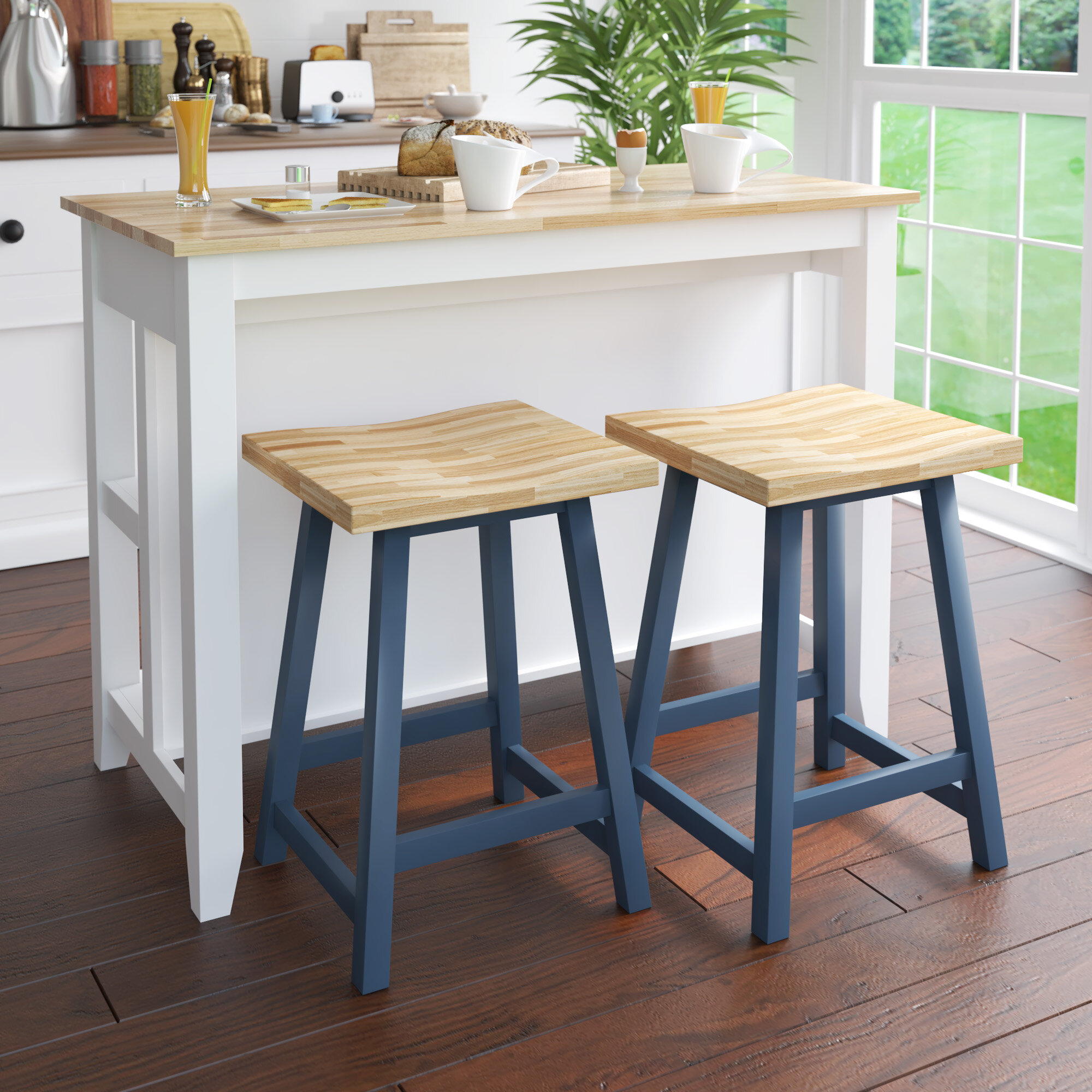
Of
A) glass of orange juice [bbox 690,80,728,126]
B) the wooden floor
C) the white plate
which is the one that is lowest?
the wooden floor

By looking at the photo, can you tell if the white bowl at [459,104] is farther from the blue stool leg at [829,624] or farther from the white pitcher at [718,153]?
the blue stool leg at [829,624]

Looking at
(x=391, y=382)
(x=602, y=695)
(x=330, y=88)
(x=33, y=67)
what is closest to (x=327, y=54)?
(x=330, y=88)

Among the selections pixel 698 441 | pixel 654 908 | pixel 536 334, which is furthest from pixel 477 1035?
pixel 536 334

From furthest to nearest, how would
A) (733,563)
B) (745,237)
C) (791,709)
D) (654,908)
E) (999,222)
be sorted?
(999,222) → (733,563) → (745,237) → (654,908) → (791,709)

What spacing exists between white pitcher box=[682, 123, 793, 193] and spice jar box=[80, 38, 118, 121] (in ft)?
7.56

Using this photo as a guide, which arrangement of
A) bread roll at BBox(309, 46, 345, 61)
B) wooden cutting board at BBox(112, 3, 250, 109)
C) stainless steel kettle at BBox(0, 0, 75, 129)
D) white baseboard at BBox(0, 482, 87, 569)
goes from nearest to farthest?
1. white baseboard at BBox(0, 482, 87, 569)
2. stainless steel kettle at BBox(0, 0, 75, 129)
3. wooden cutting board at BBox(112, 3, 250, 109)
4. bread roll at BBox(309, 46, 345, 61)

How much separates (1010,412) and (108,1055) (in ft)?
9.27

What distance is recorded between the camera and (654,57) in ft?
12.7

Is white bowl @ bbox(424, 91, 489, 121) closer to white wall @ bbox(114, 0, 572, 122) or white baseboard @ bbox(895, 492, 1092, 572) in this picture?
white wall @ bbox(114, 0, 572, 122)

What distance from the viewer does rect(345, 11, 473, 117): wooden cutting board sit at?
14.1 ft

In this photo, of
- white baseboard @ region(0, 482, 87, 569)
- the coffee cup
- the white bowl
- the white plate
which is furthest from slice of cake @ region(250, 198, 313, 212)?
white baseboard @ region(0, 482, 87, 569)

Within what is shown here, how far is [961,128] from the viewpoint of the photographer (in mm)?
3594

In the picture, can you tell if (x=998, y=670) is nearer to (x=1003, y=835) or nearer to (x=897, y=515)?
(x=1003, y=835)

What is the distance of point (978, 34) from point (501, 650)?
2.36m
